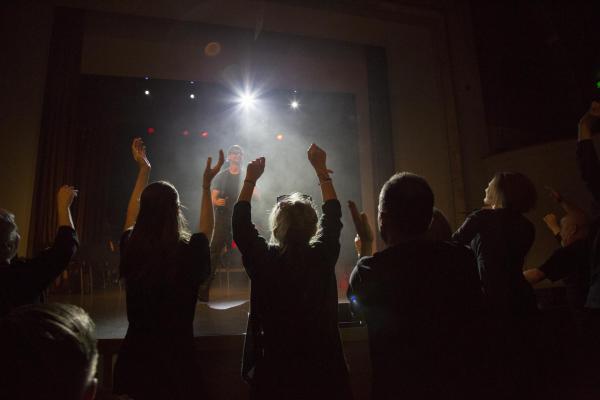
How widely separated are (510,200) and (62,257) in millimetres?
1937

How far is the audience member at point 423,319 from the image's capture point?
103 centimetres

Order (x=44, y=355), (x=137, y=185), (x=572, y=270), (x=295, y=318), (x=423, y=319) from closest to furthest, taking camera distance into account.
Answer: (x=44, y=355) < (x=423, y=319) < (x=295, y=318) < (x=137, y=185) < (x=572, y=270)

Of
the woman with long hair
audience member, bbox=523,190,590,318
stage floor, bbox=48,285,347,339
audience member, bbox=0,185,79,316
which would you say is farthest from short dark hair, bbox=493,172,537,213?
audience member, bbox=0,185,79,316

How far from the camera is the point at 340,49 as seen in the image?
6.19 metres

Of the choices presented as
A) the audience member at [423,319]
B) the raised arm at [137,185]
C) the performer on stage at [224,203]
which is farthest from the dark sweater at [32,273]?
the performer on stage at [224,203]

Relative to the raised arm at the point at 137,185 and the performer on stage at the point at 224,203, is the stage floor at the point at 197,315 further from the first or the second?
the raised arm at the point at 137,185

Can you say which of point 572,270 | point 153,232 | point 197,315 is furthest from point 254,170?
point 197,315

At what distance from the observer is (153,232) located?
144 centimetres

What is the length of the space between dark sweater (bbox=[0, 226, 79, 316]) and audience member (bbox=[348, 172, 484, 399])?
3.73 ft

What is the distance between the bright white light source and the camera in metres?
6.80

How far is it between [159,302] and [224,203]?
115 inches

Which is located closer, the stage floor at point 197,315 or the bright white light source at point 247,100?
the stage floor at point 197,315

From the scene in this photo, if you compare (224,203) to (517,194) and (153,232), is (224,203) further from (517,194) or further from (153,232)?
(517,194)

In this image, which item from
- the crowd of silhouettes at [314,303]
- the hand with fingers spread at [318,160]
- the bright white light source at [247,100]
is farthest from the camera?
the bright white light source at [247,100]
